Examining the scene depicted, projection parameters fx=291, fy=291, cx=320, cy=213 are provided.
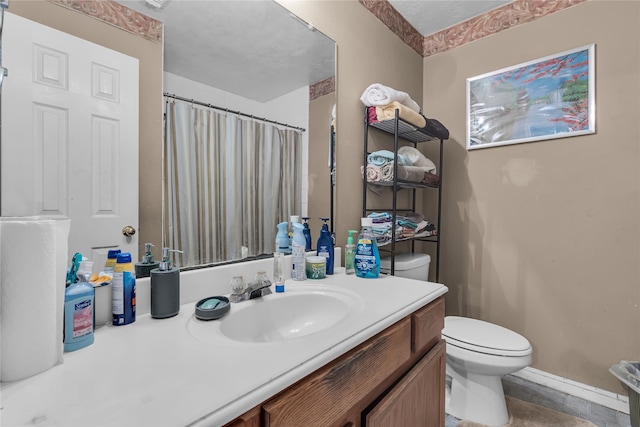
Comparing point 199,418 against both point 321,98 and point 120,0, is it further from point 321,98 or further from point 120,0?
point 321,98

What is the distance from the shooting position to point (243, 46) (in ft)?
3.71

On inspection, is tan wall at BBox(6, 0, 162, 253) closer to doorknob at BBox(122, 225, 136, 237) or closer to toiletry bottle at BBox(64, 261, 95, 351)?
doorknob at BBox(122, 225, 136, 237)

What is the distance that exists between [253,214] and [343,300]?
1.56ft

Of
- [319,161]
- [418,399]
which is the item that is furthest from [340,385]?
[319,161]

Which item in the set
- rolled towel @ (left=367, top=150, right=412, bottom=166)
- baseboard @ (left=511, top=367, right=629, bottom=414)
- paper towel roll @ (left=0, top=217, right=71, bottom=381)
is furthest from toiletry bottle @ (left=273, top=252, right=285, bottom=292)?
baseboard @ (left=511, top=367, right=629, bottom=414)

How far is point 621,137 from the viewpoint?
1.54m

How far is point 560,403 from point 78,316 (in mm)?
2243

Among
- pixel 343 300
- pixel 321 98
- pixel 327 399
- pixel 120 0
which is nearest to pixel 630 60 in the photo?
pixel 321 98

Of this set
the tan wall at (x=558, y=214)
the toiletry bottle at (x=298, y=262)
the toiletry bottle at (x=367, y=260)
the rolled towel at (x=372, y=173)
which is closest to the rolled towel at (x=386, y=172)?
the rolled towel at (x=372, y=173)

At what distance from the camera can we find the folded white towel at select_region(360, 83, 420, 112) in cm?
156

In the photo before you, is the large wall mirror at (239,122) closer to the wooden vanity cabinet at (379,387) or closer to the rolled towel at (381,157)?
the rolled towel at (381,157)

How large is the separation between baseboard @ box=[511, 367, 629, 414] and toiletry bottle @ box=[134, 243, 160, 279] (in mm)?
2177

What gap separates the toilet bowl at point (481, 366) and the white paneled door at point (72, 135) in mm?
1462

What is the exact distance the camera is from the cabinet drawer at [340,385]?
0.53 m
